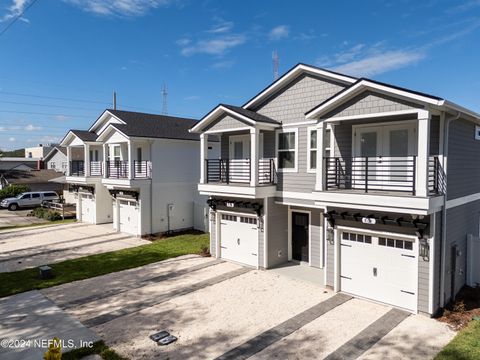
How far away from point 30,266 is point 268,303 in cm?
1058

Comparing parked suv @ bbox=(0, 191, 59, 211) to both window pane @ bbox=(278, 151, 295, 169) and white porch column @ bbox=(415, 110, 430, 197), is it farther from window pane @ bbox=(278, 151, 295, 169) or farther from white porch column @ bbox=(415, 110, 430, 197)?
white porch column @ bbox=(415, 110, 430, 197)

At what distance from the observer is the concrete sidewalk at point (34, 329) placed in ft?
25.1

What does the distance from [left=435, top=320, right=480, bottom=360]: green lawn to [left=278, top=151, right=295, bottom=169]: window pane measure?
7304mm

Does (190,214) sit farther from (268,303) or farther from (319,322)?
(319,322)

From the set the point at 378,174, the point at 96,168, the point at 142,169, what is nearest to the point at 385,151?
the point at 378,174

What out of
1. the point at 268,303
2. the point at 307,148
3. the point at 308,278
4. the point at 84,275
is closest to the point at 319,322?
the point at 268,303

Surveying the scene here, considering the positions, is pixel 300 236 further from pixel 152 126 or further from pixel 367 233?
pixel 152 126

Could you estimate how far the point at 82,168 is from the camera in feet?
86.5

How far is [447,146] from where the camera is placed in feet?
30.9

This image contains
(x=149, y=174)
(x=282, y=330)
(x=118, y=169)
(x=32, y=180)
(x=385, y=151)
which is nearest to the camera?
(x=282, y=330)

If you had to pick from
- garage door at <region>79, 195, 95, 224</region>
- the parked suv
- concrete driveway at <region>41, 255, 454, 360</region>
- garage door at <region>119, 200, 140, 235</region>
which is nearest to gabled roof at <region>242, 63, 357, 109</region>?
concrete driveway at <region>41, 255, 454, 360</region>

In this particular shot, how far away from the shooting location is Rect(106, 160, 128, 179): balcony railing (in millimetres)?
20891

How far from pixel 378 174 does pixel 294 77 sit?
5053 mm

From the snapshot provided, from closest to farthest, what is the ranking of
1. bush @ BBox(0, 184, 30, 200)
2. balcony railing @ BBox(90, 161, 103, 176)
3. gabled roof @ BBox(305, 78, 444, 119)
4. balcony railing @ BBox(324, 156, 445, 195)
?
gabled roof @ BBox(305, 78, 444, 119)
balcony railing @ BBox(324, 156, 445, 195)
balcony railing @ BBox(90, 161, 103, 176)
bush @ BBox(0, 184, 30, 200)
